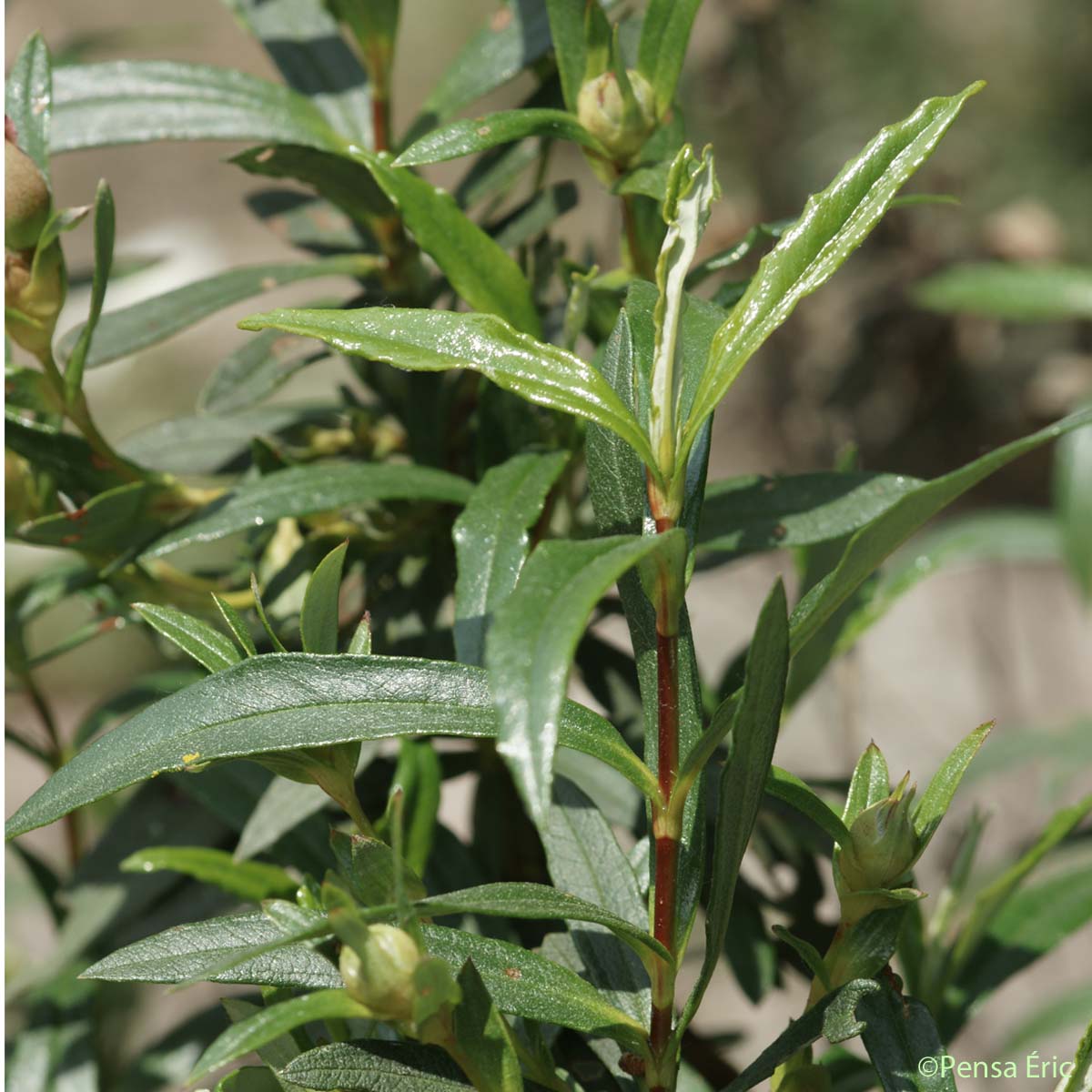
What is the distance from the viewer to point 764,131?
2.55 metres

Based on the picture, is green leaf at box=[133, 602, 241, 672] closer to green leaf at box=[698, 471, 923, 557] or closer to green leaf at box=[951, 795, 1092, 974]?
green leaf at box=[698, 471, 923, 557]

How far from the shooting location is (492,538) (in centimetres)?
54

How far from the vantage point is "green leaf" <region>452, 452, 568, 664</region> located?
0.52 metres

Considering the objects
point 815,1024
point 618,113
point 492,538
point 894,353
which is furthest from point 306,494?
point 894,353

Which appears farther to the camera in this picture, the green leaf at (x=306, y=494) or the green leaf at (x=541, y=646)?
the green leaf at (x=306, y=494)

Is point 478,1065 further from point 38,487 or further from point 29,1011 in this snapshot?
point 29,1011

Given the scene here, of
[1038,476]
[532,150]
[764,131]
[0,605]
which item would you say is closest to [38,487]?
[0,605]

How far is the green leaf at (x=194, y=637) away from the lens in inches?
A: 18.3

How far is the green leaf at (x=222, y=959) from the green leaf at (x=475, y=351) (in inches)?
8.1

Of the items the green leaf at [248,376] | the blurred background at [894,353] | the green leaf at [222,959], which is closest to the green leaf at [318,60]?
the green leaf at [248,376]

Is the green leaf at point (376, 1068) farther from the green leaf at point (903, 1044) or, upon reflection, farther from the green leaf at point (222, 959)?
the green leaf at point (903, 1044)

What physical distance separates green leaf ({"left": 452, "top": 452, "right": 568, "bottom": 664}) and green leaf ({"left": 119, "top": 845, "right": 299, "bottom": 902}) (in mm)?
207

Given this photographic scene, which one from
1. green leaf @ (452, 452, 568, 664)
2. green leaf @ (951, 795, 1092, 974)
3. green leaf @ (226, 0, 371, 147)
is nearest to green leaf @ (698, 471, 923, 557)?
green leaf @ (452, 452, 568, 664)

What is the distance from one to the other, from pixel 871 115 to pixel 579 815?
3.14m
